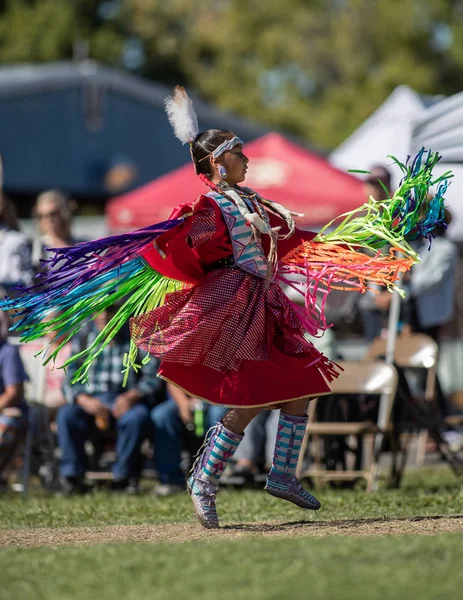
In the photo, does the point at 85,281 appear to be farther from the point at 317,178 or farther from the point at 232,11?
the point at 232,11

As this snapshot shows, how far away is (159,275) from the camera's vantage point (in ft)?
17.9

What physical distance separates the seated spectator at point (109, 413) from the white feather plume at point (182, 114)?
2.54 metres

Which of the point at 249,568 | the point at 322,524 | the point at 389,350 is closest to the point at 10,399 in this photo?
the point at 389,350

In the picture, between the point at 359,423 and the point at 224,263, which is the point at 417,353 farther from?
the point at 224,263

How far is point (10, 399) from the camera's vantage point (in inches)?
300

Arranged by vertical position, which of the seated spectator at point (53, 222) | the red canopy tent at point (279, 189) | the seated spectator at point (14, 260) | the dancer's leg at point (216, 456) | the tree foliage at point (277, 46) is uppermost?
the tree foliage at point (277, 46)

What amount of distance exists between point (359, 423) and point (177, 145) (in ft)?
39.1

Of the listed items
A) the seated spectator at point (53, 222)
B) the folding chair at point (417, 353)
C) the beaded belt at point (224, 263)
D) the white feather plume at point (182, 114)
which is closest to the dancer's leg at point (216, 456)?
the beaded belt at point (224, 263)

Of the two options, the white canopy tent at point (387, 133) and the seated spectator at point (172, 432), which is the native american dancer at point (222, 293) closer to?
the seated spectator at point (172, 432)

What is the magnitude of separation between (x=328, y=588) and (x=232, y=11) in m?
28.8

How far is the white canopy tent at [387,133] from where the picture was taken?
1015cm

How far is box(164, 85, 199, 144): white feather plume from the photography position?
17.7 ft

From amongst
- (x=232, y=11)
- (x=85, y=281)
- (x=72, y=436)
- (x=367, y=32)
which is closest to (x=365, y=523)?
(x=85, y=281)

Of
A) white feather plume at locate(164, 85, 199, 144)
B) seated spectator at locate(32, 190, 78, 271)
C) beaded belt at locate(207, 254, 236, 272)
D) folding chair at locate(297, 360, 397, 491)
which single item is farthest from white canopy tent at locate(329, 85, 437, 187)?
beaded belt at locate(207, 254, 236, 272)
